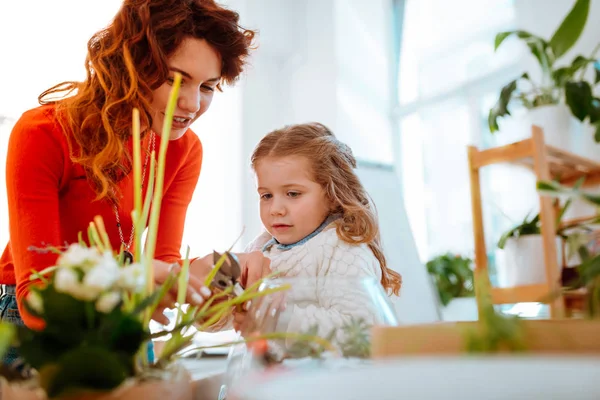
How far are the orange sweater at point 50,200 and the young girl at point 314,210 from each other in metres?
0.21

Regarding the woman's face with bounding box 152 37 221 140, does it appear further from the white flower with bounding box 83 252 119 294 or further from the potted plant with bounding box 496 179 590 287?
the potted plant with bounding box 496 179 590 287

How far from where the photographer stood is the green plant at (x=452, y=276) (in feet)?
9.05

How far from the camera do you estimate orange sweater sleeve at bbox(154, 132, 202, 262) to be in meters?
1.19

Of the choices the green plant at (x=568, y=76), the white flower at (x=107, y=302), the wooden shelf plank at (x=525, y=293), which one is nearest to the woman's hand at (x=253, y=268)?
the white flower at (x=107, y=302)

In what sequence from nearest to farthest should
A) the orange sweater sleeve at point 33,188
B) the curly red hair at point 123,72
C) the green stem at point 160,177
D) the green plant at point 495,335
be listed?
the green plant at point 495,335 < the green stem at point 160,177 < the orange sweater sleeve at point 33,188 < the curly red hair at point 123,72

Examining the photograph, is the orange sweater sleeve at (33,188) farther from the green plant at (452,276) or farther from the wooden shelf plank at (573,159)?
the green plant at (452,276)

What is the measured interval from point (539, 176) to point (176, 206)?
43.3 inches

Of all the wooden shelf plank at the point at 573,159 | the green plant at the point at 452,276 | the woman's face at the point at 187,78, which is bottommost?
the green plant at the point at 452,276

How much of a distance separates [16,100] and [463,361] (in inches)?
105

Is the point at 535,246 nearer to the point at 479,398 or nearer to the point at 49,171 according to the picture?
the point at 49,171

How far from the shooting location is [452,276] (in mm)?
2809

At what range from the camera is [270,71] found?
3.70 metres

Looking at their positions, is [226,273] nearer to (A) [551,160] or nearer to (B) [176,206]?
(B) [176,206]

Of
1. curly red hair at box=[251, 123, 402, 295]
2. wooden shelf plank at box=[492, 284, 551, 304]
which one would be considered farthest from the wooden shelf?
curly red hair at box=[251, 123, 402, 295]
